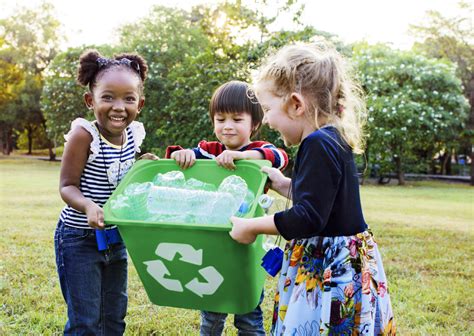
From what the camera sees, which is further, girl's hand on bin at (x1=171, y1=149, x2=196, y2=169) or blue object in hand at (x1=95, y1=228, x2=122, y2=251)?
girl's hand on bin at (x1=171, y1=149, x2=196, y2=169)

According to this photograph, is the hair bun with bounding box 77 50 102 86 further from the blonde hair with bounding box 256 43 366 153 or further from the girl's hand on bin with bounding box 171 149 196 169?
the blonde hair with bounding box 256 43 366 153

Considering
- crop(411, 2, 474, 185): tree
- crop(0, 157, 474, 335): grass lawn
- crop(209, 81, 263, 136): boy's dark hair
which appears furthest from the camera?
crop(411, 2, 474, 185): tree

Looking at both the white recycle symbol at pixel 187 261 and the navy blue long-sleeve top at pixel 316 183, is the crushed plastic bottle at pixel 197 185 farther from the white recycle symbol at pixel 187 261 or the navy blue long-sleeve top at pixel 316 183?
the navy blue long-sleeve top at pixel 316 183

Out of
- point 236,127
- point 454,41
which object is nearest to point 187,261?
point 236,127

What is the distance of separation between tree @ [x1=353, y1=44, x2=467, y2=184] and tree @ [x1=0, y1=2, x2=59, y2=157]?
59.4ft

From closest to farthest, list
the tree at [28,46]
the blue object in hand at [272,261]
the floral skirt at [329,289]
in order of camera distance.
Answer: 1. the floral skirt at [329,289]
2. the blue object in hand at [272,261]
3. the tree at [28,46]

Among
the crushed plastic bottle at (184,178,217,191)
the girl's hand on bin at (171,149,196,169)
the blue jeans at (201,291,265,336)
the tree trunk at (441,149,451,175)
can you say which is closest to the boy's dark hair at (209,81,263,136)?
the girl's hand on bin at (171,149,196,169)

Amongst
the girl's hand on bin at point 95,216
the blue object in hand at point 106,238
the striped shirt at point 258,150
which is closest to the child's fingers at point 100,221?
the girl's hand on bin at point 95,216

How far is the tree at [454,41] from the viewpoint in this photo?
64.2 ft

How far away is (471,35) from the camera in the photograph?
773 inches

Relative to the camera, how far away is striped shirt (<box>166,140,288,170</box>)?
222 cm

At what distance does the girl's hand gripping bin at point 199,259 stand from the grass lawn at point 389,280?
1.09 feet

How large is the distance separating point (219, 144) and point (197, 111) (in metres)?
9.04

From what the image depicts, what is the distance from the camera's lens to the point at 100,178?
6.88ft
